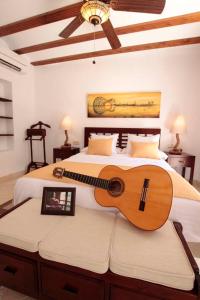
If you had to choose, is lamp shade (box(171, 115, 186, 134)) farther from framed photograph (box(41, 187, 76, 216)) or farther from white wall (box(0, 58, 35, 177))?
white wall (box(0, 58, 35, 177))

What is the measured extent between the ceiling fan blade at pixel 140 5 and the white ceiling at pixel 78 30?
707 mm

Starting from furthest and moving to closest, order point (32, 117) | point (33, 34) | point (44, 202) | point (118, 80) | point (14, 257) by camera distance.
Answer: point (32, 117), point (118, 80), point (33, 34), point (44, 202), point (14, 257)

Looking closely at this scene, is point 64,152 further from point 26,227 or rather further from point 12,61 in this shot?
point 26,227

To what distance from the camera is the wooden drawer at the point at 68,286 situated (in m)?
0.88

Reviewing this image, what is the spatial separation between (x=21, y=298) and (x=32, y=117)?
12.0ft

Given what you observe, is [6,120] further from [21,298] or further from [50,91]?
[21,298]

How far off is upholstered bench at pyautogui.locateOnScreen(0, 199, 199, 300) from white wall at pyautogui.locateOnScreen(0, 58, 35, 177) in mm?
2713

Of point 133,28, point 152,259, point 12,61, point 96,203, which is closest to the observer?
point 152,259

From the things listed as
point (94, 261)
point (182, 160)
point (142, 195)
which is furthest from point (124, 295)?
point (182, 160)

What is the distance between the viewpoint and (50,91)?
391 cm

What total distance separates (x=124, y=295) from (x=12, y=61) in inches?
151

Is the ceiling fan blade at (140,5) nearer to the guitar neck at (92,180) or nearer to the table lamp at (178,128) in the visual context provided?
the guitar neck at (92,180)

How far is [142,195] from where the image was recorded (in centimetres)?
115

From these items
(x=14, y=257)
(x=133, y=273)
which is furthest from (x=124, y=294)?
(x=14, y=257)
